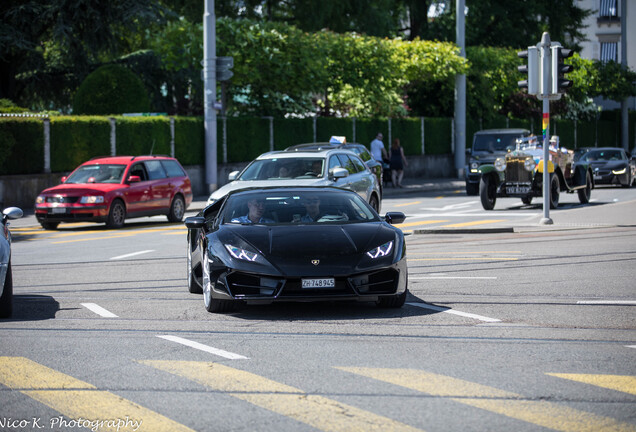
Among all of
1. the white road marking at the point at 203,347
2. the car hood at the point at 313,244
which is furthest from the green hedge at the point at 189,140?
the white road marking at the point at 203,347

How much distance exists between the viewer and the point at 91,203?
2353 cm

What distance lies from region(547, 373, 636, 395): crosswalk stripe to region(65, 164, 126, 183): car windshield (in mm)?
18767

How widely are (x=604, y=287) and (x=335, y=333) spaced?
420 centimetres

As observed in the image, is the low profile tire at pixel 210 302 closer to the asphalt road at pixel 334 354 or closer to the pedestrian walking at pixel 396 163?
the asphalt road at pixel 334 354

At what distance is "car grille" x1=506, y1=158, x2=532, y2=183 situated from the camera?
25.6 metres

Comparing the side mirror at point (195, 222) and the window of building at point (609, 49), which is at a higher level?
the window of building at point (609, 49)

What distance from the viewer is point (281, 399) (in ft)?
21.1

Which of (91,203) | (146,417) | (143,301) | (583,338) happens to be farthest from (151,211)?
(146,417)

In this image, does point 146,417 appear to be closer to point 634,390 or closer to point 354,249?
point 634,390

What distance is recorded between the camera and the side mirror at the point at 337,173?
64.3ft

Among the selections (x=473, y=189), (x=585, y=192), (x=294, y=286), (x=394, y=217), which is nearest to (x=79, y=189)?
(x=585, y=192)

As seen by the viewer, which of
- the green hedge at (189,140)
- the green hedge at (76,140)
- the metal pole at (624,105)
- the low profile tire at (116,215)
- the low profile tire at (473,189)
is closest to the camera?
the low profile tire at (116,215)

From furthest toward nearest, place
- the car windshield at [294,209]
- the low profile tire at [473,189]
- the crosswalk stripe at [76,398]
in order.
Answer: the low profile tire at [473,189] < the car windshield at [294,209] < the crosswalk stripe at [76,398]

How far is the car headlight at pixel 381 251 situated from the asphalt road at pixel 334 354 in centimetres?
54
